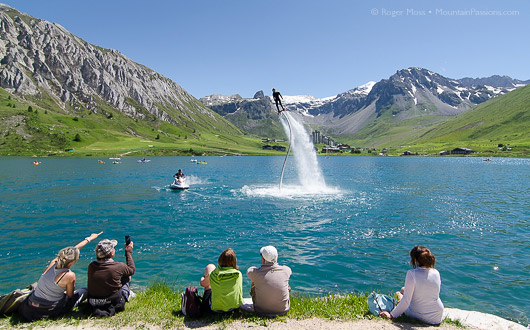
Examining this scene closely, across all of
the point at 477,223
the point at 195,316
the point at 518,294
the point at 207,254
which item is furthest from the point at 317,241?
the point at 477,223

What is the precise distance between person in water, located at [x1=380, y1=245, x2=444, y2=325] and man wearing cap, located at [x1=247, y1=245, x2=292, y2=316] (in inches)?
170

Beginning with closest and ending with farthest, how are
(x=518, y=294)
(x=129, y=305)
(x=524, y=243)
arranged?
(x=129, y=305)
(x=518, y=294)
(x=524, y=243)

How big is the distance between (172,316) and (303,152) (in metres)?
44.6

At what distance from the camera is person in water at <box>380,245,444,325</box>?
1066 cm

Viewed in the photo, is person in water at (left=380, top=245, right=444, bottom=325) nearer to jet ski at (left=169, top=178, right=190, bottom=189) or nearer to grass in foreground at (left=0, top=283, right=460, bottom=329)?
grass in foreground at (left=0, top=283, right=460, bottom=329)

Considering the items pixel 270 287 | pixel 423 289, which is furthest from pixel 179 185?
pixel 423 289

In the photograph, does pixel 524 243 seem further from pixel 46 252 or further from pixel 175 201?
pixel 175 201

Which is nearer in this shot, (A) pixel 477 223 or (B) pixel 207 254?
(B) pixel 207 254

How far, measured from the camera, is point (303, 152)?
54156 millimetres

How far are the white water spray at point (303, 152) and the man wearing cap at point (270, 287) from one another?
3419 centimetres

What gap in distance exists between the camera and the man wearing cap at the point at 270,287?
11.4 meters

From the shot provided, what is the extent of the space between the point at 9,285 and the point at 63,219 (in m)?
19.1

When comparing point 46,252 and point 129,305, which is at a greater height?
point 129,305

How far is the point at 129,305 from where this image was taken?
12445 millimetres
